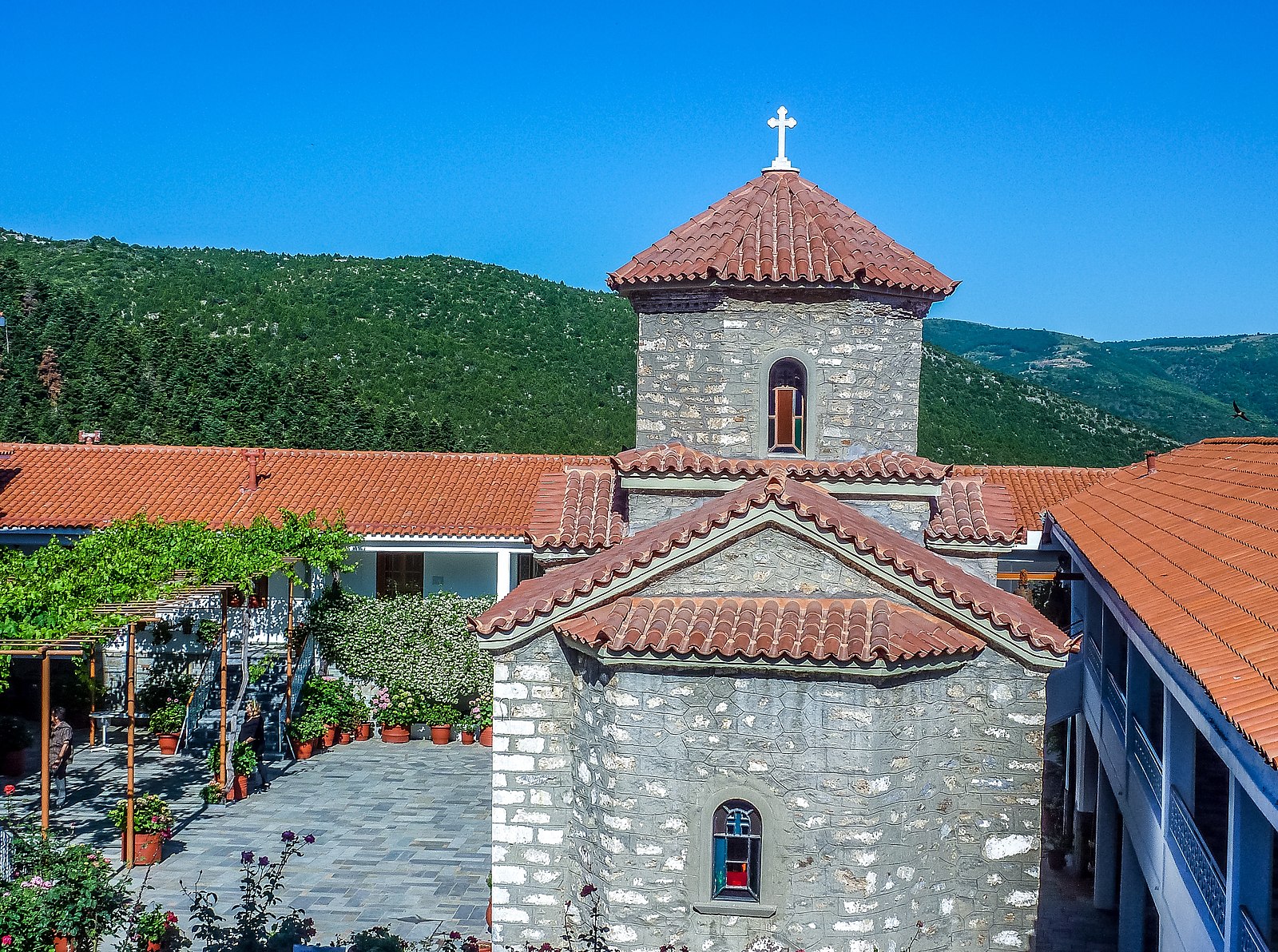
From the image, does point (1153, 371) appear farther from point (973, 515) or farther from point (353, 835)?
point (353, 835)

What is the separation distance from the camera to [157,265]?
61.2m

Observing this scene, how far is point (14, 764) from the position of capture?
1619 cm

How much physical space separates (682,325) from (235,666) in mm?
12481

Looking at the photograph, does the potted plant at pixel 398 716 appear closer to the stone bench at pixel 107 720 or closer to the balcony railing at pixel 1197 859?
the stone bench at pixel 107 720

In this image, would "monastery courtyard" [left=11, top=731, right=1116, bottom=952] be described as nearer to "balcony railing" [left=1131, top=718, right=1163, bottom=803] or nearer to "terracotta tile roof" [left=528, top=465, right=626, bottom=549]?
"balcony railing" [left=1131, top=718, right=1163, bottom=803]

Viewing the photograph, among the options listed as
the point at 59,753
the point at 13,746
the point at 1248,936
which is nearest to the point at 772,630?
the point at 1248,936

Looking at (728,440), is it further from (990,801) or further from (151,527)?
(151,527)

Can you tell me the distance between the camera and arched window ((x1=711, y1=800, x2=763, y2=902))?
9.24m

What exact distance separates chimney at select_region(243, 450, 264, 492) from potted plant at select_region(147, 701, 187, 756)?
5496mm

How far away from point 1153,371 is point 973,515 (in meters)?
103

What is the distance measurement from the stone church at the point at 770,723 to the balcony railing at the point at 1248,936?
2713 millimetres

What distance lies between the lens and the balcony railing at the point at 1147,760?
31.9 ft

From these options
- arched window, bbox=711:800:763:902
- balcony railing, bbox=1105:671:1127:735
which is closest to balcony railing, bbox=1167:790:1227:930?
balcony railing, bbox=1105:671:1127:735

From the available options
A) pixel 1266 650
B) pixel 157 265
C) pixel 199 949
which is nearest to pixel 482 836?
pixel 199 949
